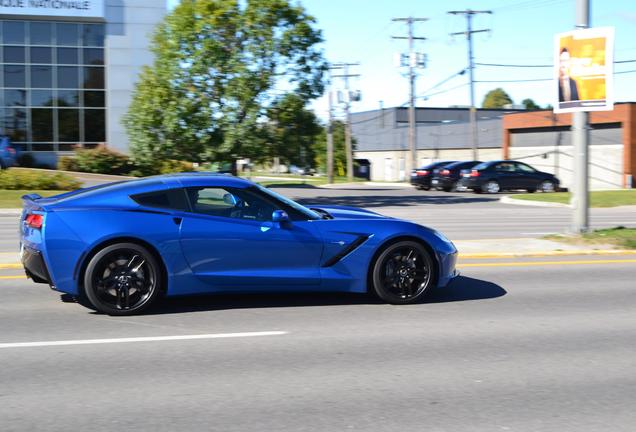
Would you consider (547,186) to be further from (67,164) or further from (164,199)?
(164,199)

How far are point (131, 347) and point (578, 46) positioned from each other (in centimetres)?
1035

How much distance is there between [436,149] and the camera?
69.1 metres

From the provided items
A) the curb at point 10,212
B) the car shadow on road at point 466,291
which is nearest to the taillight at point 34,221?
the car shadow on road at point 466,291

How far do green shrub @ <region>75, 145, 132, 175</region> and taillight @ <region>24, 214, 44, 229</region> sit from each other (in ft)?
113

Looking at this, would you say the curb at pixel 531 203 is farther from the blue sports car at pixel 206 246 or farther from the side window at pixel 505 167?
the blue sports car at pixel 206 246

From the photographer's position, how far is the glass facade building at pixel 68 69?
4269cm

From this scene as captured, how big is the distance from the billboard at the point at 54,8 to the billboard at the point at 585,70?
114ft

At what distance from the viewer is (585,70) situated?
43.8 feet

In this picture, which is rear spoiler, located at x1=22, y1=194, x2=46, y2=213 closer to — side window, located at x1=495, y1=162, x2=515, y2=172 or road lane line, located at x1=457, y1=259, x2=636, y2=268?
road lane line, located at x1=457, y1=259, x2=636, y2=268

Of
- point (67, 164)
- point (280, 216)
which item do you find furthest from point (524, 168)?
point (280, 216)

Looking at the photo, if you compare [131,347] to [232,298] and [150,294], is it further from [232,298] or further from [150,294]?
[232,298]

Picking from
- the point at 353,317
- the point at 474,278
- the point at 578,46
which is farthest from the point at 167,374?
the point at 578,46

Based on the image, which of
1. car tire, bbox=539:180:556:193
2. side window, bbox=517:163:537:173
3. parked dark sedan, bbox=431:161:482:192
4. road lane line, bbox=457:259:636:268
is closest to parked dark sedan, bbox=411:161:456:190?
parked dark sedan, bbox=431:161:482:192

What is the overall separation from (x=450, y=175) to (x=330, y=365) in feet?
107
